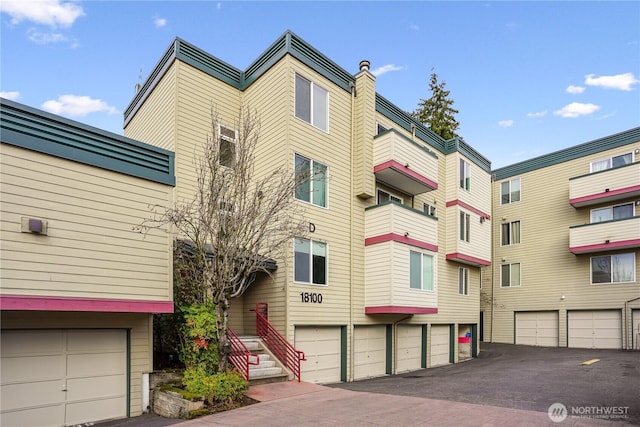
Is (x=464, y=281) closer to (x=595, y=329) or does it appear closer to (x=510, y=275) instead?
(x=510, y=275)

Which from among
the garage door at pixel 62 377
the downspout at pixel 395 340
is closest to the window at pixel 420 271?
the downspout at pixel 395 340

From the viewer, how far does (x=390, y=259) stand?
1464 centimetres

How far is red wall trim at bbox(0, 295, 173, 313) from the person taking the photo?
292 inches

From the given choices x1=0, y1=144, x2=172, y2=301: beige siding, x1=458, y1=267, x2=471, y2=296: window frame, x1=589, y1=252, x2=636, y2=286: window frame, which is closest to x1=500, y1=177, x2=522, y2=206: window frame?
x1=589, y1=252, x2=636, y2=286: window frame

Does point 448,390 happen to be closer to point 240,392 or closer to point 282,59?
point 240,392

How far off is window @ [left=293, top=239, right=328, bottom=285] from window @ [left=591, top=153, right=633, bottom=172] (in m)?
17.8

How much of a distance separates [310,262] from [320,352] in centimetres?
281

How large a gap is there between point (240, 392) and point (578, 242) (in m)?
20.2

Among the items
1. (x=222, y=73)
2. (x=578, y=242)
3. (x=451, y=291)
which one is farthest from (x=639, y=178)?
(x=222, y=73)

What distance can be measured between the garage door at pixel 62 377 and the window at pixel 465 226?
15.6m

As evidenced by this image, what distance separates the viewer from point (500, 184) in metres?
28.4

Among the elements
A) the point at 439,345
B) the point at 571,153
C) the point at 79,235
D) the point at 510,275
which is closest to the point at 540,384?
the point at 439,345

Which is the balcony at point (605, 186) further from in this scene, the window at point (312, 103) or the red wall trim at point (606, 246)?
the window at point (312, 103)

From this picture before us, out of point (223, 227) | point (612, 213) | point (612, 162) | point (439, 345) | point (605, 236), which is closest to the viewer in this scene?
point (223, 227)
